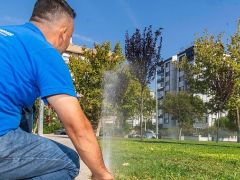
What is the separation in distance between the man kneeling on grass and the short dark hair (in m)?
0.22

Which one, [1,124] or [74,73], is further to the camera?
[74,73]

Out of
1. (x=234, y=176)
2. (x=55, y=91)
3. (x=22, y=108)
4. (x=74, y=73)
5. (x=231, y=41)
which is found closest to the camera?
(x=55, y=91)

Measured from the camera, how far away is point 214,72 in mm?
40594

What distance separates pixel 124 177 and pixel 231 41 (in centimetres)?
3566

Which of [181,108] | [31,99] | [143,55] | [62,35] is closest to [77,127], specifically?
[31,99]

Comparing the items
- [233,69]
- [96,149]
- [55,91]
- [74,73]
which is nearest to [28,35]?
[55,91]

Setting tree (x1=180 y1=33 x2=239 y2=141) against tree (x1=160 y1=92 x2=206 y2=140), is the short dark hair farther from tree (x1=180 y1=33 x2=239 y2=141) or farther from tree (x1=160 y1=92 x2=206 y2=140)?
tree (x1=160 y1=92 x2=206 y2=140)

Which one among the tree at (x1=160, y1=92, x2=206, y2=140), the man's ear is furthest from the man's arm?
the tree at (x1=160, y1=92, x2=206, y2=140)

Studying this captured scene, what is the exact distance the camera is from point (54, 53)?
2.48 metres

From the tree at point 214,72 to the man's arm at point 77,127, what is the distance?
1452 inches

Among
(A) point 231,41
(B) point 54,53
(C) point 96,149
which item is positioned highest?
(A) point 231,41

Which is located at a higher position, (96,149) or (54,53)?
(54,53)

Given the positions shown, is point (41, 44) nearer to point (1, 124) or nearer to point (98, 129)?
point (1, 124)

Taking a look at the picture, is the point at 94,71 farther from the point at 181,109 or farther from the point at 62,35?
the point at 62,35
